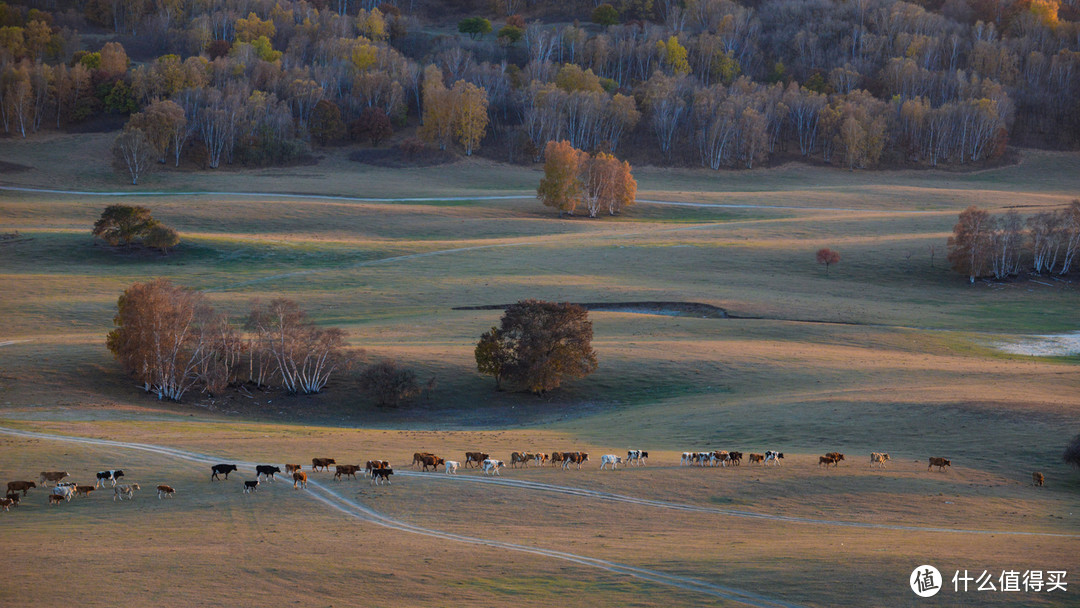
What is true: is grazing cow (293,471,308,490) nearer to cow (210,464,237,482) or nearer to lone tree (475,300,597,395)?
cow (210,464,237,482)

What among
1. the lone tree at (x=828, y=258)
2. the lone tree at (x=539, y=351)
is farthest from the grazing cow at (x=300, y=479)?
the lone tree at (x=828, y=258)

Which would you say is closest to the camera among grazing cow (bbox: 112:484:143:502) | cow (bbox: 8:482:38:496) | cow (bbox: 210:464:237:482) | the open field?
the open field

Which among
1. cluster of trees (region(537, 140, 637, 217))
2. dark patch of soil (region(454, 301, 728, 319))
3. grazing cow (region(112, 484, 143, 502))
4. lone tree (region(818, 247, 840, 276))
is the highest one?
cluster of trees (region(537, 140, 637, 217))

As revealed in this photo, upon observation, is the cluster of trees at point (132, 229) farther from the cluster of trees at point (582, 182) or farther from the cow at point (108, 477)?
the cow at point (108, 477)

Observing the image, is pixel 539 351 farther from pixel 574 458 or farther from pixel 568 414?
pixel 574 458

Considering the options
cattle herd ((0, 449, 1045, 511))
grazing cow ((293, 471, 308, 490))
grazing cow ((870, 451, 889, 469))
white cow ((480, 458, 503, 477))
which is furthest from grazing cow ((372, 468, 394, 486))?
grazing cow ((870, 451, 889, 469))

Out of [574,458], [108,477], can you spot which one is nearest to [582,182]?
[574,458]

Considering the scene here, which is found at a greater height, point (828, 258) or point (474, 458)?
point (828, 258)

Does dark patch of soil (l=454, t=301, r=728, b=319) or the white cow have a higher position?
dark patch of soil (l=454, t=301, r=728, b=319)
